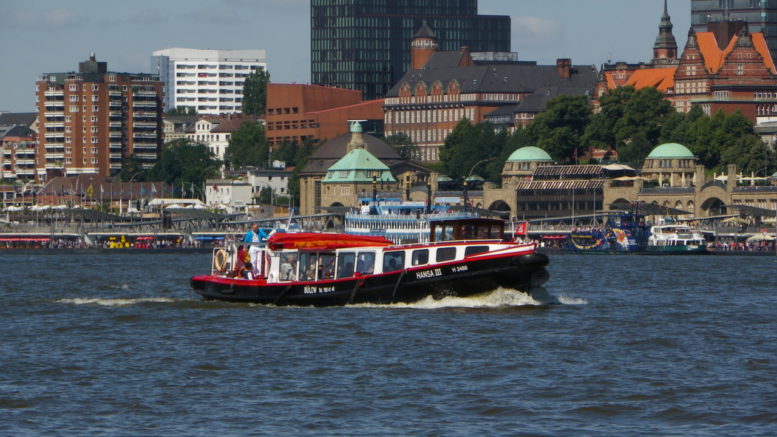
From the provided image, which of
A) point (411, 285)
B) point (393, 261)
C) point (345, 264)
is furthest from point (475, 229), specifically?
point (345, 264)

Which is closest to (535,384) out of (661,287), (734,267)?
(661,287)

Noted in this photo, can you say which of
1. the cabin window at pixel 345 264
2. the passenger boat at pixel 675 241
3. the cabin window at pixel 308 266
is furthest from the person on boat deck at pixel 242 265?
the passenger boat at pixel 675 241

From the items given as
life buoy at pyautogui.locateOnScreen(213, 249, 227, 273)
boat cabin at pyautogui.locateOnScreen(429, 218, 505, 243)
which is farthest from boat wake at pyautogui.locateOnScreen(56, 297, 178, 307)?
boat cabin at pyautogui.locateOnScreen(429, 218, 505, 243)

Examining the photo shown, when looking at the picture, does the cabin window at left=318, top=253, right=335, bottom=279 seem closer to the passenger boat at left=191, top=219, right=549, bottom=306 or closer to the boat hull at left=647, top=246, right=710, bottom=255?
the passenger boat at left=191, top=219, right=549, bottom=306

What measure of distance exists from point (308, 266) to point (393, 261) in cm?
384

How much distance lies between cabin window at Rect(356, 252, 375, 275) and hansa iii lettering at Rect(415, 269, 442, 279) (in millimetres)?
2380

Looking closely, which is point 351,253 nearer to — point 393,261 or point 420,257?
point 393,261

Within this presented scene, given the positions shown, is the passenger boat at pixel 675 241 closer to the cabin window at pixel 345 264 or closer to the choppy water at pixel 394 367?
the choppy water at pixel 394 367

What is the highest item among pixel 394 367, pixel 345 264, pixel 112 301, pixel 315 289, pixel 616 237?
pixel 345 264

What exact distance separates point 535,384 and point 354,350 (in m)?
9.74

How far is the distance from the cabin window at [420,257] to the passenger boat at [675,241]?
103276 millimetres

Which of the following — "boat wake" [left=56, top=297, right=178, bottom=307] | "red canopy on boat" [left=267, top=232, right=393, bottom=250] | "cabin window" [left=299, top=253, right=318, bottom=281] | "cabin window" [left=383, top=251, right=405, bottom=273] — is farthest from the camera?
"boat wake" [left=56, top=297, right=178, bottom=307]

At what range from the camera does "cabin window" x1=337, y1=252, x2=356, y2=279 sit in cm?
7838

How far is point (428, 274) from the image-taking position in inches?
3000
